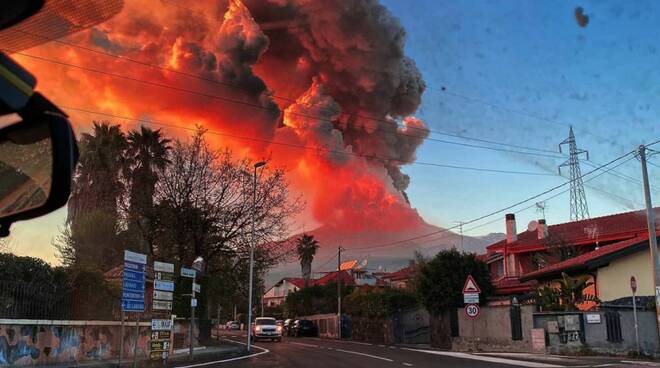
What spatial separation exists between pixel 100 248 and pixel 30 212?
115 feet

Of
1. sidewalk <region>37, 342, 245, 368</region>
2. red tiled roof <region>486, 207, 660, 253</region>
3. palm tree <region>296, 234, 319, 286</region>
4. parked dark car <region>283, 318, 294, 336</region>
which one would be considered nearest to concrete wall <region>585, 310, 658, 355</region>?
sidewalk <region>37, 342, 245, 368</region>

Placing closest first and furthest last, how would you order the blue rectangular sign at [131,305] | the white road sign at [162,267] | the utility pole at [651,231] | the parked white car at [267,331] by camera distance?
the blue rectangular sign at [131,305] < the white road sign at [162,267] < the utility pole at [651,231] < the parked white car at [267,331]

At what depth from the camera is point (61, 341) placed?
17.8 meters

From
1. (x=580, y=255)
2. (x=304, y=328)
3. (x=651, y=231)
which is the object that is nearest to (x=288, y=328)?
(x=304, y=328)

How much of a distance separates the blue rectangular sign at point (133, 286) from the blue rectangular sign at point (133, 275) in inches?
3.5

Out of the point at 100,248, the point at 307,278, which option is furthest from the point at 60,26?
the point at 307,278

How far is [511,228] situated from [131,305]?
38200 millimetres

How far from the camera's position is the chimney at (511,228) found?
49.2 meters

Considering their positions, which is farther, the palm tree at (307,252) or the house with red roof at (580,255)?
the palm tree at (307,252)

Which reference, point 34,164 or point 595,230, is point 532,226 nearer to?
point 595,230

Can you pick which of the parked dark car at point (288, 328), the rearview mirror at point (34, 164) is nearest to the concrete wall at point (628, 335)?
the rearview mirror at point (34, 164)

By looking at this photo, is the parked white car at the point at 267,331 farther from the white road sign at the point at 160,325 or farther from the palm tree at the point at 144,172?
the white road sign at the point at 160,325

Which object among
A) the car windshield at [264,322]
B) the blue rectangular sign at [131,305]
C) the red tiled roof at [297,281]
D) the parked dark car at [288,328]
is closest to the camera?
the blue rectangular sign at [131,305]

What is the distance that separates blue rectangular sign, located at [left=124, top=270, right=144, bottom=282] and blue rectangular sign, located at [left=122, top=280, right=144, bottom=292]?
9 centimetres
